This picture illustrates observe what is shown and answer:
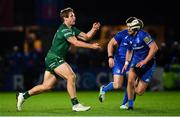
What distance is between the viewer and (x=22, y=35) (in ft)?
124

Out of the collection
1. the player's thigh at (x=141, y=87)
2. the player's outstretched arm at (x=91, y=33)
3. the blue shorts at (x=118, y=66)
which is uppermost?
the player's outstretched arm at (x=91, y=33)

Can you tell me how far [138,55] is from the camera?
1702 cm

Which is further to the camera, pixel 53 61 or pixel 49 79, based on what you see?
pixel 49 79

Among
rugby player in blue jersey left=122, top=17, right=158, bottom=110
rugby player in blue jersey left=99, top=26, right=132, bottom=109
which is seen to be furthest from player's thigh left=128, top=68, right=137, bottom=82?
rugby player in blue jersey left=99, top=26, right=132, bottom=109

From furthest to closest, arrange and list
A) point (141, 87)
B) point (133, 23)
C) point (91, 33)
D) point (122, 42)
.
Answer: point (122, 42)
point (141, 87)
point (133, 23)
point (91, 33)

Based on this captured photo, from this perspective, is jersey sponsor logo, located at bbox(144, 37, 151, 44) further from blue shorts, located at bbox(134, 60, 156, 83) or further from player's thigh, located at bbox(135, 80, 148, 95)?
player's thigh, located at bbox(135, 80, 148, 95)

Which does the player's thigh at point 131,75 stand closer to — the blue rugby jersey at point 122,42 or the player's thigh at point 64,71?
the blue rugby jersey at point 122,42

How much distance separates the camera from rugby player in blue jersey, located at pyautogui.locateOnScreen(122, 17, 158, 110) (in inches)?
652

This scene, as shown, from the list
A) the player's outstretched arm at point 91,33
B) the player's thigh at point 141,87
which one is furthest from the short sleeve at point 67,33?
the player's thigh at point 141,87

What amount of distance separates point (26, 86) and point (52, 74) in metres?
11.9

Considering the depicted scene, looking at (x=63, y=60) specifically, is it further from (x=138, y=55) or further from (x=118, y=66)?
(x=138, y=55)

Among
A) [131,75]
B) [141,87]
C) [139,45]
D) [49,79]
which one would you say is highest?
[139,45]

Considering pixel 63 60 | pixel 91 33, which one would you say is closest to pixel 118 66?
pixel 91 33

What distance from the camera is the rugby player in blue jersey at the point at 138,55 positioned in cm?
1656
